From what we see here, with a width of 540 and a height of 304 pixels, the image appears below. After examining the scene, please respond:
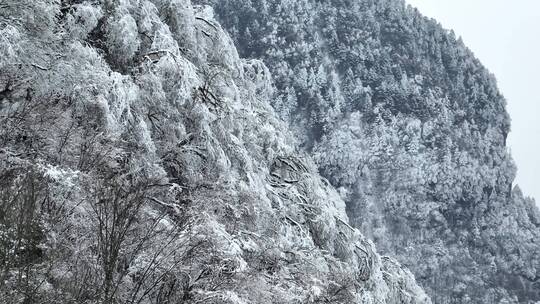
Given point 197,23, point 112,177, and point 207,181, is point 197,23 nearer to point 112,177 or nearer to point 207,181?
point 207,181

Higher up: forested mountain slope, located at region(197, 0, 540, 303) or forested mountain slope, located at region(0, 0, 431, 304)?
forested mountain slope, located at region(197, 0, 540, 303)

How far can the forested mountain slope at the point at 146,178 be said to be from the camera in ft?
22.1

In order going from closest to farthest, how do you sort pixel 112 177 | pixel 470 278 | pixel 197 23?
pixel 112 177
pixel 197 23
pixel 470 278

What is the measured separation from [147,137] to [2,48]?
116 inches

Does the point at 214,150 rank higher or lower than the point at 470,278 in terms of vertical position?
lower

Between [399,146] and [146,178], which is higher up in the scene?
[399,146]

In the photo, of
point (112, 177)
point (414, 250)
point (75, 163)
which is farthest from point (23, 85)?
point (414, 250)

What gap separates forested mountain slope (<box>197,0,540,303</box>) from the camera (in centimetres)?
10050

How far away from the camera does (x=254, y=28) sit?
345 ft

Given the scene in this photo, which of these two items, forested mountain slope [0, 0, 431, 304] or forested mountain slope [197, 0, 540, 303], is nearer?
forested mountain slope [0, 0, 431, 304]

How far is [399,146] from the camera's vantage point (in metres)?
106

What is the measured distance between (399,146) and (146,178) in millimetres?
99357

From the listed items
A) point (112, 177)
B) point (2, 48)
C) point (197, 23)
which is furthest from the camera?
point (197, 23)

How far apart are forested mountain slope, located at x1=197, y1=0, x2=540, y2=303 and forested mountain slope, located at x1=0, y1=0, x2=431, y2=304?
83253 millimetres
